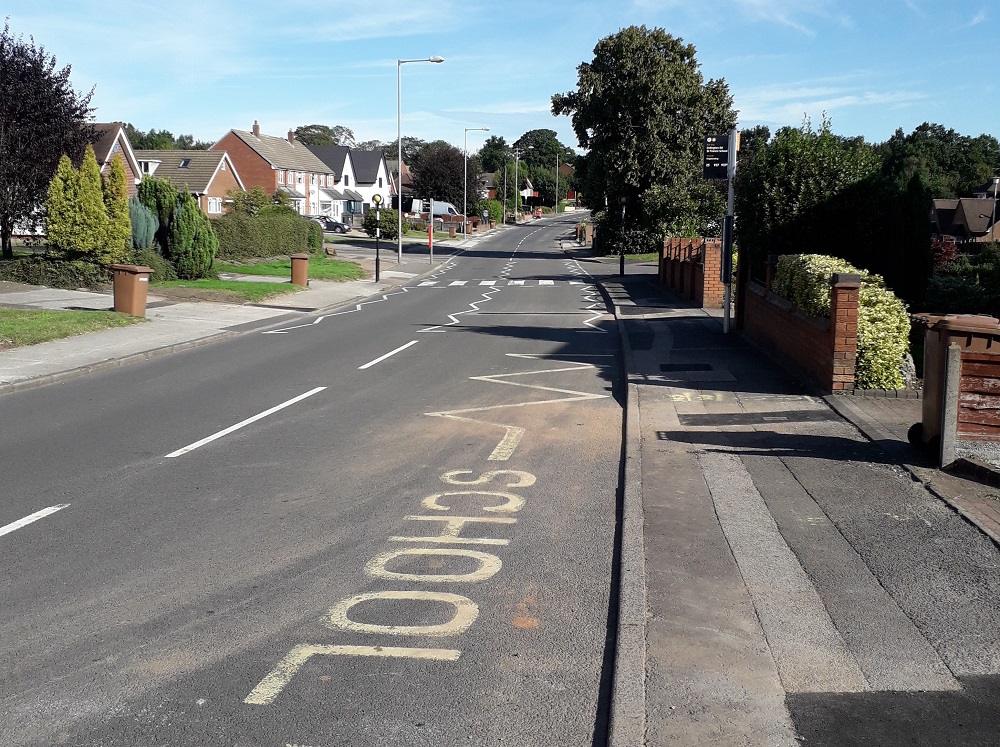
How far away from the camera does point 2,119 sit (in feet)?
90.7

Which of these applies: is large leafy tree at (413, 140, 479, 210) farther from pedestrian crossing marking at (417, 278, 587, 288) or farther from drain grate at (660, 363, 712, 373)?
drain grate at (660, 363, 712, 373)

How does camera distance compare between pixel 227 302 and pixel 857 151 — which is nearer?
pixel 857 151

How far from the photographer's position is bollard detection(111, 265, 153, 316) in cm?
2105

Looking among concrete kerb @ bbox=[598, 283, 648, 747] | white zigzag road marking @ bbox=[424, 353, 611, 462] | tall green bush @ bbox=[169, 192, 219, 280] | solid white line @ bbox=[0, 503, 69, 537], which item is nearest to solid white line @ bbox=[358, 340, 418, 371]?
white zigzag road marking @ bbox=[424, 353, 611, 462]

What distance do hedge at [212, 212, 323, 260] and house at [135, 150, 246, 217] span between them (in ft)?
85.4

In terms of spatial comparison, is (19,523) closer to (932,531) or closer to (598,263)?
(932,531)

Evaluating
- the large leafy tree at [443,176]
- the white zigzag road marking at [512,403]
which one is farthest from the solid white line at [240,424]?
the large leafy tree at [443,176]

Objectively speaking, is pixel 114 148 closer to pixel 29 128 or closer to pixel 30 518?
pixel 29 128

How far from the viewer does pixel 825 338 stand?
1209 centimetres

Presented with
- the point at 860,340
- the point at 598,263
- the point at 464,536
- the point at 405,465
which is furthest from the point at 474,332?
the point at 598,263

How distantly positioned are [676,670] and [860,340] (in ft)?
27.0

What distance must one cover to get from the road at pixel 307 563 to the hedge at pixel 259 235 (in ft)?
87.9

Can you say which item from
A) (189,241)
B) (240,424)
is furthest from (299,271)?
(240,424)

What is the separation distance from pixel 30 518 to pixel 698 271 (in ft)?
70.6
